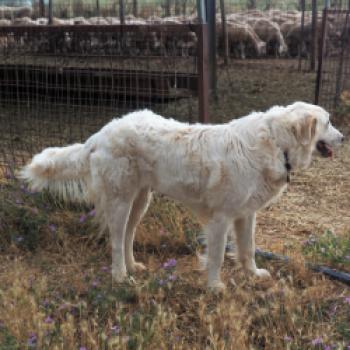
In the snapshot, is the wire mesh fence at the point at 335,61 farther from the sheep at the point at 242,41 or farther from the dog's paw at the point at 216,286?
the sheep at the point at 242,41

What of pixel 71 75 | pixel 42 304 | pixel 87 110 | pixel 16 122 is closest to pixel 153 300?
pixel 42 304

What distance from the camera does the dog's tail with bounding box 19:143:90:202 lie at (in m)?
4.09

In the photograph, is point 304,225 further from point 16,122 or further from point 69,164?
point 16,122

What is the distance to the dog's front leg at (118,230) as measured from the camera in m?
4.02

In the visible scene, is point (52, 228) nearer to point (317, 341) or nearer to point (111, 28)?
point (111, 28)

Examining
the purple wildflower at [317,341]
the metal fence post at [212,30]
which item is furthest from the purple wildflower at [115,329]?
the metal fence post at [212,30]

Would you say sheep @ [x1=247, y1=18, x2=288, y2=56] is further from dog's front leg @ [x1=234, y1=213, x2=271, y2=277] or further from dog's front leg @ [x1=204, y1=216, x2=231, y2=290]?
dog's front leg @ [x1=204, y1=216, x2=231, y2=290]

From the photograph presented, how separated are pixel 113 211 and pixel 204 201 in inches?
26.9

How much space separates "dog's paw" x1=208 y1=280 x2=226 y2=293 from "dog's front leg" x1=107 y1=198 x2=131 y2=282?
24.8 inches

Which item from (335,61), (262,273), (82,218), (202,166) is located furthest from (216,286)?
(335,61)

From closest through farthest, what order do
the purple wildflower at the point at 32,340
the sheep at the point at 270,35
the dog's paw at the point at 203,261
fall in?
the purple wildflower at the point at 32,340 → the dog's paw at the point at 203,261 → the sheep at the point at 270,35

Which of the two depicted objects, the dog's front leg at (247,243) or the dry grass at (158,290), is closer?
the dry grass at (158,290)

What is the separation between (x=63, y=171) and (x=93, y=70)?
1.99m

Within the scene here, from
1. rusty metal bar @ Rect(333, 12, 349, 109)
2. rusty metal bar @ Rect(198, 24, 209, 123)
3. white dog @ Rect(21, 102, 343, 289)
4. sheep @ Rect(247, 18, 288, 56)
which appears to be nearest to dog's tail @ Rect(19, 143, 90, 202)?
white dog @ Rect(21, 102, 343, 289)
